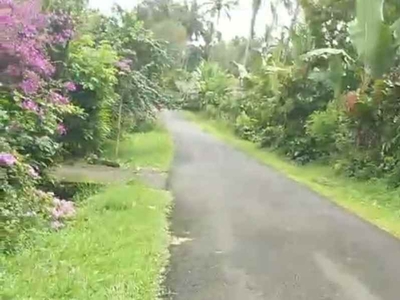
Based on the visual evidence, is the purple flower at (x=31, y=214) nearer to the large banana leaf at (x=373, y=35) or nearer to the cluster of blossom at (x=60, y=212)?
the cluster of blossom at (x=60, y=212)

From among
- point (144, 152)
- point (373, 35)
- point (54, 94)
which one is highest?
point (373, 35)

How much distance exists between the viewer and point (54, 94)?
10406 mm

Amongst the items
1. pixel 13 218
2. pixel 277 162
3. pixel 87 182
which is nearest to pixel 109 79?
pixel 87 182

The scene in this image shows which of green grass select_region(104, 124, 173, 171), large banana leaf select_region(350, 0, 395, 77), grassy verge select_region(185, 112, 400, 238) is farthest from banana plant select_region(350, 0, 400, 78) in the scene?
green grass select_region(104, 124, 173, 171)

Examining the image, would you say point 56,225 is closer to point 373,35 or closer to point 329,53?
point 373,35

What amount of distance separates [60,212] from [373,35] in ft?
23.7

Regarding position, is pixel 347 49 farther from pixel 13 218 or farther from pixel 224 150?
pixel 13 218

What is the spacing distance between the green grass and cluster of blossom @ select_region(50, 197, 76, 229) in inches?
248

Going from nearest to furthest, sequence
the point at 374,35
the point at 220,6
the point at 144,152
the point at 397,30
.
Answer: the point at 397,30, the point at 374,35, the point at 144,152, the point at 220,6

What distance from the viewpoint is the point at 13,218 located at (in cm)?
736

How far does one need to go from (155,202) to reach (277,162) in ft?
27.6

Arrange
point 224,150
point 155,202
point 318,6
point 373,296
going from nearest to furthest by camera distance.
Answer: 1. point 373,296
2. point 155,202
3. point 318,6
4. point 224,150

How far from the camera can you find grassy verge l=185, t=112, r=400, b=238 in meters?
10.2

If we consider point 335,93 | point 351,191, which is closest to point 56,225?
point 351,191
